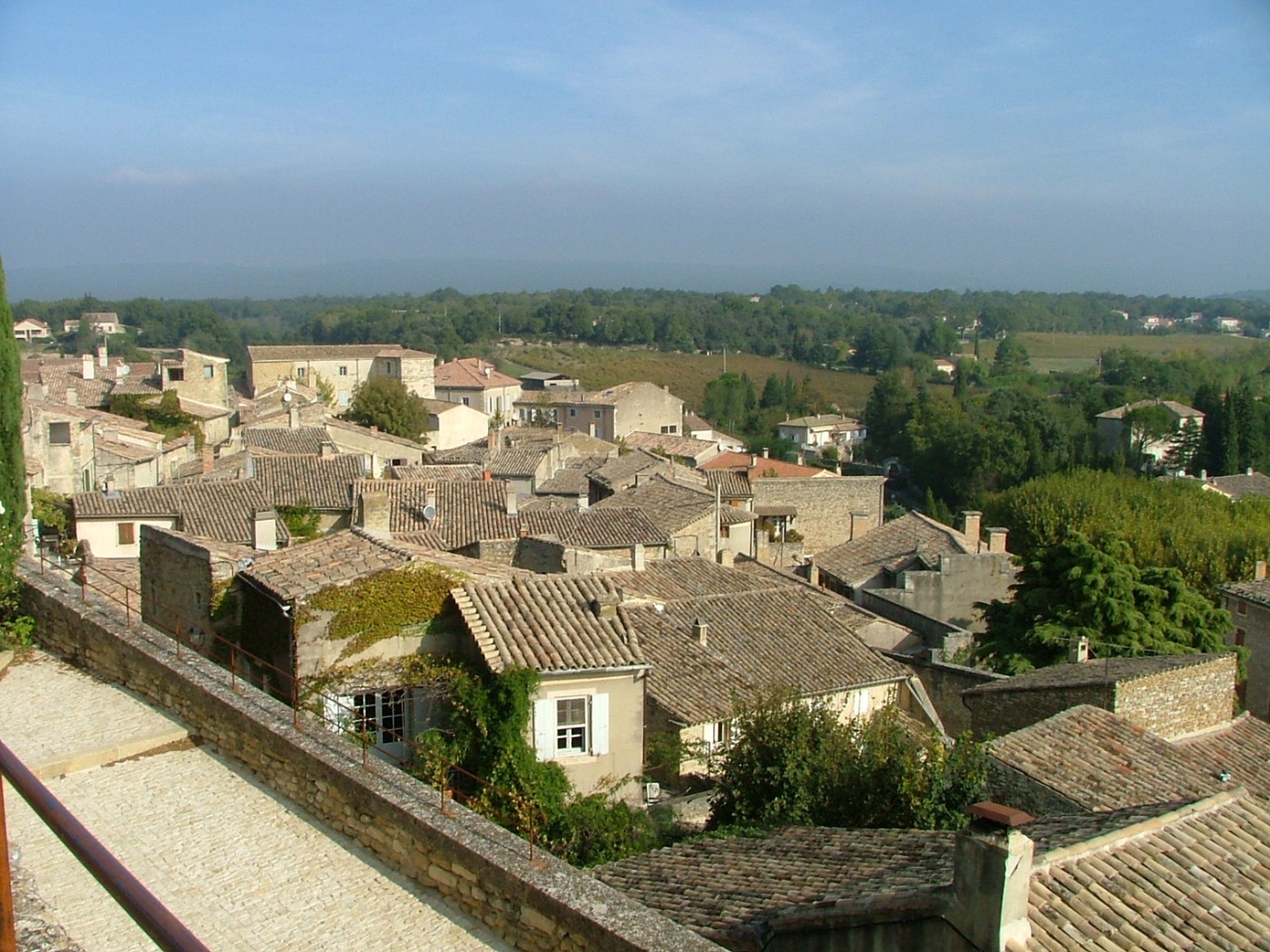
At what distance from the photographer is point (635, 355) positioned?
14250 centimetres

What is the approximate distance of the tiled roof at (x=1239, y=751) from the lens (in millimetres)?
14492

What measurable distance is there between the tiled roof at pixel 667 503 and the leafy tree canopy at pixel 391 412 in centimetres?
2552

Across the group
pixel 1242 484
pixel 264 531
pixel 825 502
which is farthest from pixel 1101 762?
pixel 1242 484

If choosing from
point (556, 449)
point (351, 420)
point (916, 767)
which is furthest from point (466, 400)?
point (916, 767)

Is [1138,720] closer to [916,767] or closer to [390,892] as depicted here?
[916,767]

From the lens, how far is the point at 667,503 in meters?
32.9

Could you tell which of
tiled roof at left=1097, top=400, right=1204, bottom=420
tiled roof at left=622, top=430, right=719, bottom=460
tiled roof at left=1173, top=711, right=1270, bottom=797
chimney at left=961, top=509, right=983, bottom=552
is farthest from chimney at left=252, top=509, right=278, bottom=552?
tiled roof at left=1097, top=400, right=1204, bottom=420

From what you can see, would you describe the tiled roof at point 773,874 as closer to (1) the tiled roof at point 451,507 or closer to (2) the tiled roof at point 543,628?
(2) the tiled roof at point 543,628

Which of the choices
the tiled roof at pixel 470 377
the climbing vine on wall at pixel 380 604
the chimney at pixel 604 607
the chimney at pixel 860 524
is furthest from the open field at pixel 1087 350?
the climbing vine on wall at pixel 380 604

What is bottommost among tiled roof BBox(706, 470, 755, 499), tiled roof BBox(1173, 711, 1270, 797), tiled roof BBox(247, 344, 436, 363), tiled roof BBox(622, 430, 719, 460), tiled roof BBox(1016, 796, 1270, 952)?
tiled roof BBox(622, 430, 719, 460)

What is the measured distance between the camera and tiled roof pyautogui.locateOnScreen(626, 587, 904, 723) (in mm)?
16219

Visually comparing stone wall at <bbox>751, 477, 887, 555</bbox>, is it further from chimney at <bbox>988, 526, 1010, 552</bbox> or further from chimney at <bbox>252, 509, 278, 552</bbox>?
chimney at <bbox>252, 509, 278, 552</bbox>

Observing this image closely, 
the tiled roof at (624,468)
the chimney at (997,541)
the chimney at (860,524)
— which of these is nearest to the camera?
the chimney at (997,541)

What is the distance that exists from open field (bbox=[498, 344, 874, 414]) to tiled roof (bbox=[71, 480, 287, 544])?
7859 cm
